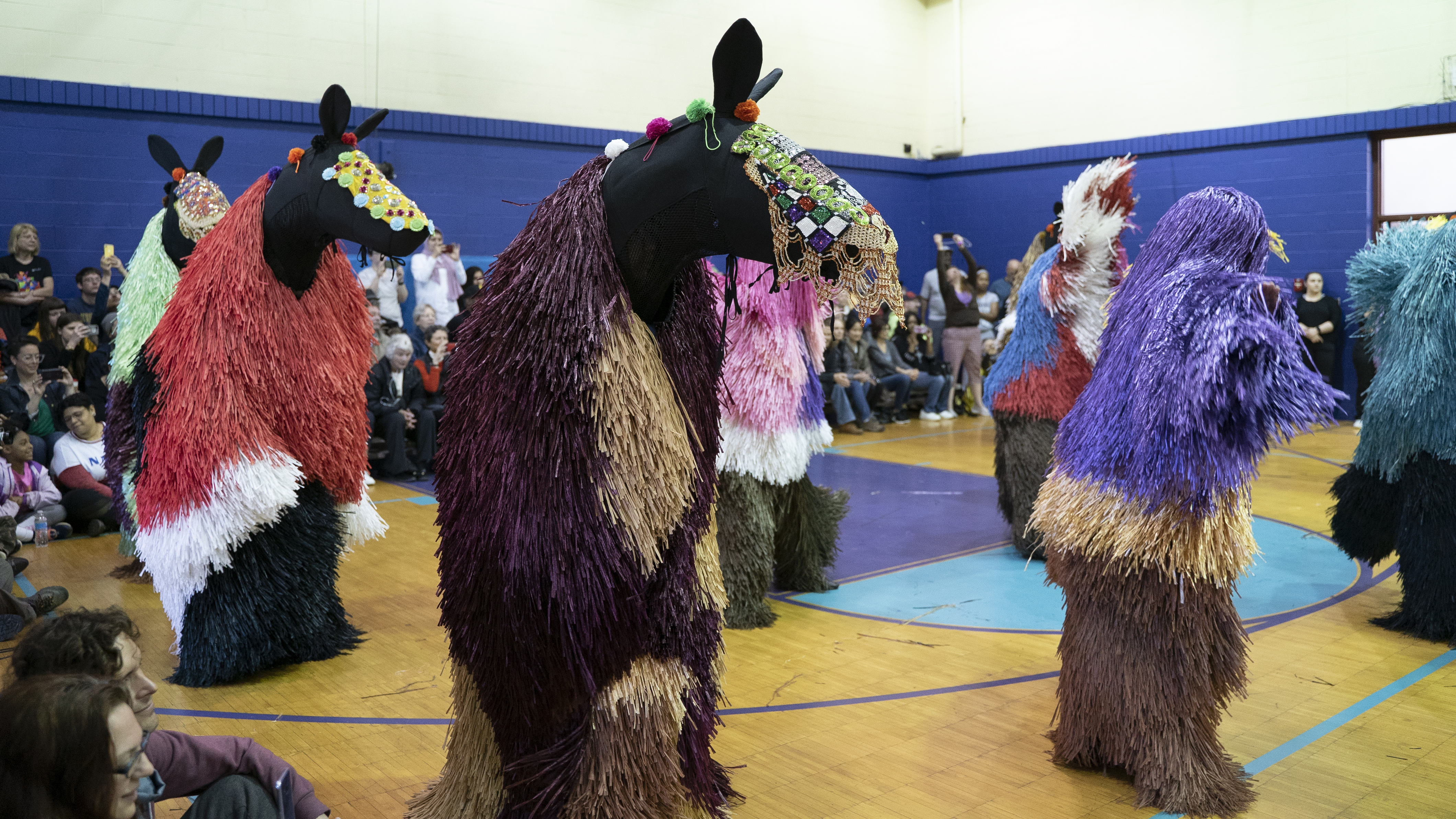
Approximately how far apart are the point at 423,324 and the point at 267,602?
486 cm

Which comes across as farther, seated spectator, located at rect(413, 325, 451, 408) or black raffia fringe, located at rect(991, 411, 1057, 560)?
seated spectator, located at rect(413, 325, 451, 408)

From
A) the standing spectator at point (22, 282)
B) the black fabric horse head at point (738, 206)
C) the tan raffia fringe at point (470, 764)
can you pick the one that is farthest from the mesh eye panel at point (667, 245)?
the standing spectator at point (22, 282)

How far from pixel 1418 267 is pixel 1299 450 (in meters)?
4.82

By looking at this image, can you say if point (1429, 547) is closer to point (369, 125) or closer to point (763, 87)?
point (763, 87)

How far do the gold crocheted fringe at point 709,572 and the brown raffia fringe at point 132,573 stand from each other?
145 inches

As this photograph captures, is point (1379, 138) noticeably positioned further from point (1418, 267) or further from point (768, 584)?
point (768, 584)

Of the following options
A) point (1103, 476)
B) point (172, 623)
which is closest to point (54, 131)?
point (172, 623)

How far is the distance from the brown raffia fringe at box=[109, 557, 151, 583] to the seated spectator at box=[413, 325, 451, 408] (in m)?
2.75

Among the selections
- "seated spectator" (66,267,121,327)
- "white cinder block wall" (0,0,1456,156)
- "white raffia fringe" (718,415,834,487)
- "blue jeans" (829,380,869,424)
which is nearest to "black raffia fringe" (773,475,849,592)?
"white raffia fringe" (718,415,834,487)

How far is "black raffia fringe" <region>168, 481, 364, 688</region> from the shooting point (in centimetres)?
331

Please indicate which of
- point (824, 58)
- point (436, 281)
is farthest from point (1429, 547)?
point (824, 58)

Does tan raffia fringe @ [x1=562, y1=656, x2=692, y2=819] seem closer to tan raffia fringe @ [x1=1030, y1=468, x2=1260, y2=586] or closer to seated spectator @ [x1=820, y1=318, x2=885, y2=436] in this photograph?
tan raffia fringe @ [x1=1030, y1=468, x2=1260, y2=586]

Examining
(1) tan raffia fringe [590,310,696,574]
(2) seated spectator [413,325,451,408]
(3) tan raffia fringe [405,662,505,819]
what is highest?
(2) seated spectator [413,325,451,408]

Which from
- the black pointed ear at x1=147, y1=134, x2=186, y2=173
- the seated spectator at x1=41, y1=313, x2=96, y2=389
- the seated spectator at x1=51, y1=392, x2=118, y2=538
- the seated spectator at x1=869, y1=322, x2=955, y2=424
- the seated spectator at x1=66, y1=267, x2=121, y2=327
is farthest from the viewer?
the seated spectator at x1=869, y1=322, x2=955, y2=424
